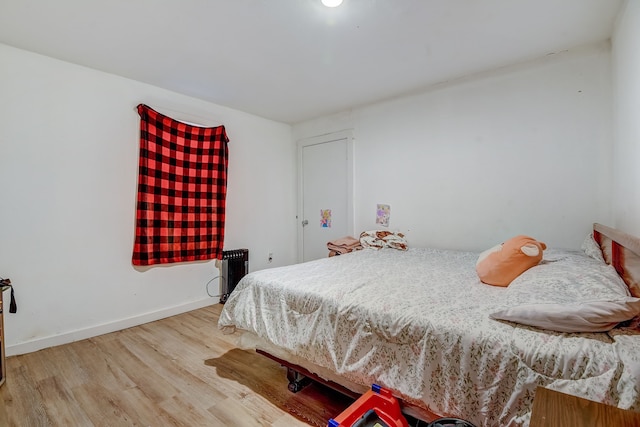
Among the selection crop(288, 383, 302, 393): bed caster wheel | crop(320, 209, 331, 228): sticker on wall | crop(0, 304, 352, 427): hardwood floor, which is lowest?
crop(0, 304, 352, 427): hardwood floor

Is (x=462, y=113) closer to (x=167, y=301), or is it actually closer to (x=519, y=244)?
(x=519, y=244)

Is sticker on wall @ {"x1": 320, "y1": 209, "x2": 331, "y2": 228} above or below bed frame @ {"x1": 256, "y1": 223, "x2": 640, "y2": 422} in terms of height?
above

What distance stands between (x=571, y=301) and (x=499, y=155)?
76.8 inches

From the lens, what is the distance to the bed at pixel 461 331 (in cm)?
93

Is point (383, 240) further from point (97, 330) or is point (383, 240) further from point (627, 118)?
point (97, 330)

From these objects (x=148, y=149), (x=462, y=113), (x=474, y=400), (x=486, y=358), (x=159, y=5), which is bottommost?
(x=474, y=400)

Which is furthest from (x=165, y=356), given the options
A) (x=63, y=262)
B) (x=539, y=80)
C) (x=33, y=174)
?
(x=539, y=80)

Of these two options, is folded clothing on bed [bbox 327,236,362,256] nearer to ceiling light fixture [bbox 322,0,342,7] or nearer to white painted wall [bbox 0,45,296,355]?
white painted wall [bbox 0,45,296,355]

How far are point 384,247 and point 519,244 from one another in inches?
60.9

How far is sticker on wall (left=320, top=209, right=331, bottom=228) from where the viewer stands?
156 inches

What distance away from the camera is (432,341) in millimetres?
1149

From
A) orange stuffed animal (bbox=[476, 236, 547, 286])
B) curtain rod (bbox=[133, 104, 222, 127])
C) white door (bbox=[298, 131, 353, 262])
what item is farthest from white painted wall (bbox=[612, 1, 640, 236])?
curtain rod (bbox=[133, 104, 222, 127])

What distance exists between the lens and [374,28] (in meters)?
2.00

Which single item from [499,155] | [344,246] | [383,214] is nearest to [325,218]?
[344,246]
